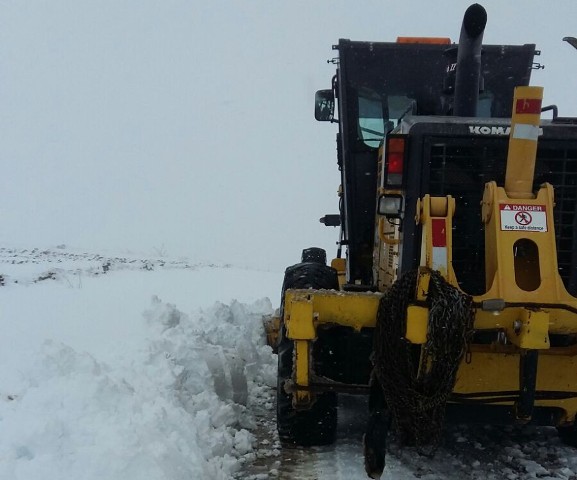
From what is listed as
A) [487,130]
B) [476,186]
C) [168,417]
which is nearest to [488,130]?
[487,130]

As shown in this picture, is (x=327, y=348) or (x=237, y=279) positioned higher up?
(x=327, y=348)

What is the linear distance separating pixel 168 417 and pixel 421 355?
1.51 m

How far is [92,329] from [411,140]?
3709 mm

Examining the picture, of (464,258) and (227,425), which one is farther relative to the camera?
(227,425)

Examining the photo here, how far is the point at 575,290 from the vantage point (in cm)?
372

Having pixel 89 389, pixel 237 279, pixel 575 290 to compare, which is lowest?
pixel 237 279

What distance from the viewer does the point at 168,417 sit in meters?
3.66

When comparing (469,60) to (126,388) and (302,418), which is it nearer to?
(302,418)

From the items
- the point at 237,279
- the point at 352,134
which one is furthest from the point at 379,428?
the point at 237,279

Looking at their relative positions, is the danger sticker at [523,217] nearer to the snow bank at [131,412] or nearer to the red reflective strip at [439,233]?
the red reflective strip at [439,233]

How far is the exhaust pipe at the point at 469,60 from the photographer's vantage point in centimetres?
409

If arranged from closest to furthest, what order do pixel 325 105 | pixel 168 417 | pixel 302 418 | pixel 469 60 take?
pixel 168 417, pixel 302 418, pixel 469 60, pixel 325 105

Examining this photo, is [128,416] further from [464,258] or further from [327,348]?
[464,258]

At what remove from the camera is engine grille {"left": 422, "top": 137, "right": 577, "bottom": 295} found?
3.70 meters
